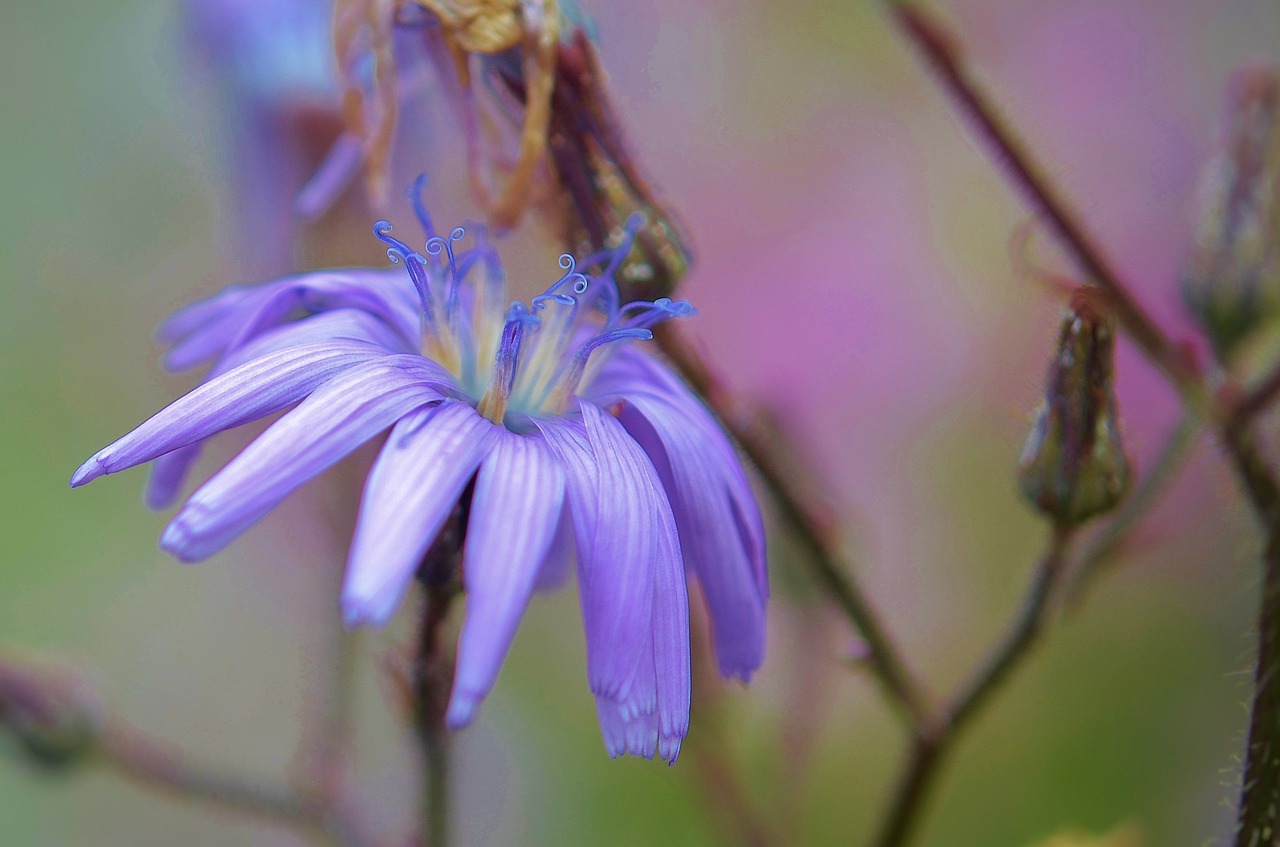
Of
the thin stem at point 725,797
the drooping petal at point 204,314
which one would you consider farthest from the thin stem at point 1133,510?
the drooping petal at point 204,314

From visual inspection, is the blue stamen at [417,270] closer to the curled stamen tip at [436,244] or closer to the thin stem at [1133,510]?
the curled stamen tip at [436,244]

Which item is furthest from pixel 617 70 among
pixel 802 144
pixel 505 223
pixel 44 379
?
pixel 505 223

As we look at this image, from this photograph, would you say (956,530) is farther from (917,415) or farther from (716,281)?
(716,281)

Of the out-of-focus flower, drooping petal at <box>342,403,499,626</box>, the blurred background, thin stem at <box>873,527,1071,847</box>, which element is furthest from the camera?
the blurred background

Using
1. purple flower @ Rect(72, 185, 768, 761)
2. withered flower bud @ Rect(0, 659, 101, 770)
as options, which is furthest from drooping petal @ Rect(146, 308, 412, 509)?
withered flower bud @ Rect(0, 659, 101, 770)

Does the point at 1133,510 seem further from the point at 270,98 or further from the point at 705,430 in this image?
the point at 270,98

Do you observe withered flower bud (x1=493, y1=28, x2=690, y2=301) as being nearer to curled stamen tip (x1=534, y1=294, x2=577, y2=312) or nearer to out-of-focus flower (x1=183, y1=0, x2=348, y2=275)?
curled stamen tip (x1=534, y1=294, x2=577, y2=312)
